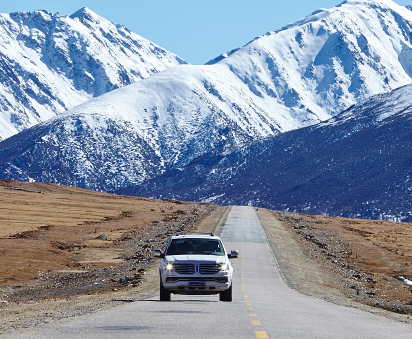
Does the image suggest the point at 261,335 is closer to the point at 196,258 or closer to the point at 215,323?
the point at 215,323

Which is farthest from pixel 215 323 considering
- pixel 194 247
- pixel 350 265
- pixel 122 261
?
pixel 350 265

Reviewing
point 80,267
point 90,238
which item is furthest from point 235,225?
point 80,267

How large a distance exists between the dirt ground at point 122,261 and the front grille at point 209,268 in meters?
3.00

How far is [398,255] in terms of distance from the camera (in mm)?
61531

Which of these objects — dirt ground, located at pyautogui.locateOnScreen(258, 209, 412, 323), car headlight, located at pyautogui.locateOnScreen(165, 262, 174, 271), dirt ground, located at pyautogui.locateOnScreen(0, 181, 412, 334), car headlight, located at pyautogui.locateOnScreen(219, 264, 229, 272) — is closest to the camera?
car headlight, located at pyautogui.locateOnScreen(165, 262, 174, 271)

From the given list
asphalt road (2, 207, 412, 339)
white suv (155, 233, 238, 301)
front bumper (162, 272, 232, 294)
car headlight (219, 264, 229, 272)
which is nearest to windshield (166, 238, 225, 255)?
white suv (155, 233, 238, 301)

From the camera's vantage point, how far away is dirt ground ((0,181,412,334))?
86.4 ft

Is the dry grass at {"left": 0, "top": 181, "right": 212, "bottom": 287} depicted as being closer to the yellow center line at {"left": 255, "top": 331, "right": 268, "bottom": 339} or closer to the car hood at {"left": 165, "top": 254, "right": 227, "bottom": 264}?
the car hood at {"left": 165, "top": 254, "right": 227, "bottom": 264}

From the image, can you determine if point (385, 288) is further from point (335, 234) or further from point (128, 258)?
point (335, 234)

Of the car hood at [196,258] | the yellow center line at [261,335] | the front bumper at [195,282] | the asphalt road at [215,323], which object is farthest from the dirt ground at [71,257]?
the yellow center line at [261,335]

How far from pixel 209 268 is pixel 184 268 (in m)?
0.76

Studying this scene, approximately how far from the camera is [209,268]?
69.0ft

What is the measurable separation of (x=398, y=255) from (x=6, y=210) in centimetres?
5464

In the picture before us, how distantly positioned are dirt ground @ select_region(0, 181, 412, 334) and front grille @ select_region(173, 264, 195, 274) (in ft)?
7.93
